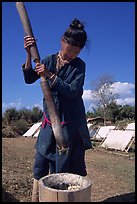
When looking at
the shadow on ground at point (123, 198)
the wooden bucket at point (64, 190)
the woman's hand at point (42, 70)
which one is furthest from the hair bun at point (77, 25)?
the shadow on ground at point (123, 198)

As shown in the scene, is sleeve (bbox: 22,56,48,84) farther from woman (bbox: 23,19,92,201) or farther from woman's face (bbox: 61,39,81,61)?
woman's face (bbox: 61,39,81,61)

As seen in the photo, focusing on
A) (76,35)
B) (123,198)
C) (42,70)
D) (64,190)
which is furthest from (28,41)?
(123,198)

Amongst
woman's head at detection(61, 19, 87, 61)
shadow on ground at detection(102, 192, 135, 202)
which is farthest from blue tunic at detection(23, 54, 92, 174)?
shadow on ground at detection(102, 192, 135, 202)

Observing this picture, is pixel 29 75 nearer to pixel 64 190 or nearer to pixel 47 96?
pixel 47 96

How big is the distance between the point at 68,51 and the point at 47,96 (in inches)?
20.3

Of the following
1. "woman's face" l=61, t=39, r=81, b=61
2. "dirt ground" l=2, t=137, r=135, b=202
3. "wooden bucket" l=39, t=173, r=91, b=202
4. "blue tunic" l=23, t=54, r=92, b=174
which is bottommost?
"dirt ground" l=2, t=137, r=135, b=202

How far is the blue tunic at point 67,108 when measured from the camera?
2.70 meters

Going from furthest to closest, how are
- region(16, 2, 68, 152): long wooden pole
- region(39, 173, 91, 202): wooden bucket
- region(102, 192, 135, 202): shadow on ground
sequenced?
region(102, 192, 135, 202): shadow on ground
region(16, 2, 68, 152): long wooden pole
region(39, 173, 91, 202): wooden bucket

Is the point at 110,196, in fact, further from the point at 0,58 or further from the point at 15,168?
the point at 0,58

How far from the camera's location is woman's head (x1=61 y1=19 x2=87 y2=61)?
103 inches

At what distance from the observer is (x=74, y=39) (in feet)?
8.54

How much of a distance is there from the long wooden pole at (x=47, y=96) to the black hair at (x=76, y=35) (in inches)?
11.4

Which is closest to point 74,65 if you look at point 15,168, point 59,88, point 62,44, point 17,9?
point 62,44

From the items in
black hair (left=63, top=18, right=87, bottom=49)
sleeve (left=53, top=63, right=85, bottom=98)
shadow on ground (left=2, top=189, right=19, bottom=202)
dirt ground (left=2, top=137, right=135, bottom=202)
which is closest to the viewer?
sleeve (left=53, top=63, right=85, bottom=98)
